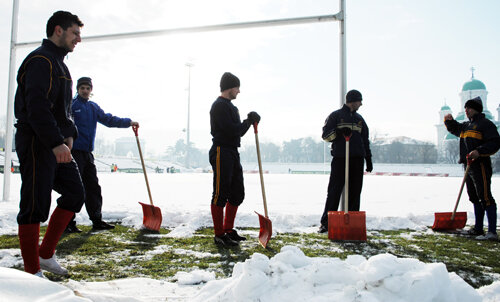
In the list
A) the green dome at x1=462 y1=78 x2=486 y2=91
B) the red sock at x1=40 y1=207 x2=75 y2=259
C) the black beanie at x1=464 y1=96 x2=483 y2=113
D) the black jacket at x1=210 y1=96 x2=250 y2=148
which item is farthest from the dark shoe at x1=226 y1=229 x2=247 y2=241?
the green dome at x1=462 y1=78 x2=486 y2=91

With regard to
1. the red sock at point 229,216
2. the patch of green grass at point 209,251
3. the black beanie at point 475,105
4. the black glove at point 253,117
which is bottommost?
the patch of green grass at point 209,251

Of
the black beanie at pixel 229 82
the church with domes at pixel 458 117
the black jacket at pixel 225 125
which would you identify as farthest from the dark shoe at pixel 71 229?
the church with domes at pixel 458 117

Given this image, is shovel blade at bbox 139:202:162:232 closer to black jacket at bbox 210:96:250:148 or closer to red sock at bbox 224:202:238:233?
red sock at bbox 224:202:238:233

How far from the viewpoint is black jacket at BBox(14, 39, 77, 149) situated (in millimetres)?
2205

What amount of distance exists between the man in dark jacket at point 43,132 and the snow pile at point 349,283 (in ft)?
4.22

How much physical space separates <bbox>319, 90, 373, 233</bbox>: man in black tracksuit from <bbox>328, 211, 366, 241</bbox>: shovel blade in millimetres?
666

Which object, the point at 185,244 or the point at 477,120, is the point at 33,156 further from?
the point at 477,120

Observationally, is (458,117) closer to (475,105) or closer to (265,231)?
(475,105)

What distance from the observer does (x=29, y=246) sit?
2.28 metres

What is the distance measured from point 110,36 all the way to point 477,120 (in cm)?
597

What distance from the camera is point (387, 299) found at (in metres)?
1.52

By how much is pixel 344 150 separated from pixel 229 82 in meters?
1.81

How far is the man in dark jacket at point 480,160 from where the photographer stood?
4.32 metres

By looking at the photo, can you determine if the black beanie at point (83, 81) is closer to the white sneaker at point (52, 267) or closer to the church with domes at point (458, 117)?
the white sneaker at point (52, 267)
